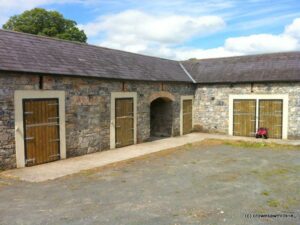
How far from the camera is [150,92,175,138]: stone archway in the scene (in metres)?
16.3

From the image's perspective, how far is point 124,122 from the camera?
13023 millimetres

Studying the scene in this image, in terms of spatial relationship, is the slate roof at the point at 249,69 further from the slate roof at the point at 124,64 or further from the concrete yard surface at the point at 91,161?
the concrete yard surface at the point at 91,161

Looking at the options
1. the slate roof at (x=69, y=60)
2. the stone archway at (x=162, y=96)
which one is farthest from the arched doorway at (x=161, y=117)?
the slate roof at (x=69, y=60)

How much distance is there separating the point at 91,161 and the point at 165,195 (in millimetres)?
4226

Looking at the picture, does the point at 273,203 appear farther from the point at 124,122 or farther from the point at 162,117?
the point at 162,117

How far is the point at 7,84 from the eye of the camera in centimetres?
872

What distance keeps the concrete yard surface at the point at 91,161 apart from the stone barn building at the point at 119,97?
0.41m

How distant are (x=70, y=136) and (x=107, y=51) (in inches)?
195

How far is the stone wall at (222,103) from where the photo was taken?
1505 centimetres

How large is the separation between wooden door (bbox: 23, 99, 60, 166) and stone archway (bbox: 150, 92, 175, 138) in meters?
7.08

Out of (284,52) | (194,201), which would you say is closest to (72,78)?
(194,201)

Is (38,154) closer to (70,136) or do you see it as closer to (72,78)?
(70,136)

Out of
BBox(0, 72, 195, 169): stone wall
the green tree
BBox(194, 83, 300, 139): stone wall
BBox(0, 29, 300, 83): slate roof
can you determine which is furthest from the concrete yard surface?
the green tree

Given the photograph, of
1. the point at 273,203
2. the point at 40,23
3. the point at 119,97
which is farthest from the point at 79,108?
the point at 40,23
